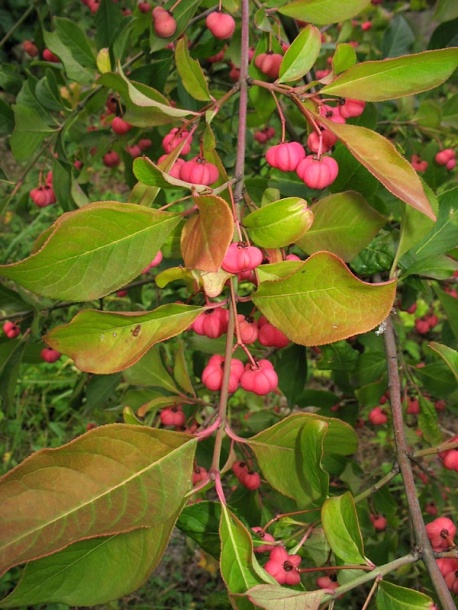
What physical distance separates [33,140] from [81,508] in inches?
41.1

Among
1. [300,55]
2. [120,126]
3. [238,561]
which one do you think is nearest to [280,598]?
[238,561]

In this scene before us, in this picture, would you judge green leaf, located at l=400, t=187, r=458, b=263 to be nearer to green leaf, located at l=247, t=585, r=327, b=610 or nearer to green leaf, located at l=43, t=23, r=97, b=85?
green leaf, located at l=247, t=585, r=327, b=610

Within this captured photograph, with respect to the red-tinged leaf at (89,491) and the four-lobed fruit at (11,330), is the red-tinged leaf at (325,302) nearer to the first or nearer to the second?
the red-tinged leaf at (89,491)

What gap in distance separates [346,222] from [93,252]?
0.39m

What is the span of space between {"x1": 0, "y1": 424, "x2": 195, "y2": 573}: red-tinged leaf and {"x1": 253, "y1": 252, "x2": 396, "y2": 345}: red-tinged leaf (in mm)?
201

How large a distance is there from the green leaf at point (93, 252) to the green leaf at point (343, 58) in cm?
35

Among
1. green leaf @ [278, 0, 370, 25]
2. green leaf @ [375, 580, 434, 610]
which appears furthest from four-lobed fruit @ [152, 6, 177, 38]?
green leaf @ [375, 580, 434, 610]

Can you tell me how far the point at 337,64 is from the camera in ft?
2.89

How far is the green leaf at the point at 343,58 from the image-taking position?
0.87 m

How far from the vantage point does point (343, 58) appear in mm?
882

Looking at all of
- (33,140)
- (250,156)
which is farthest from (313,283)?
(250,156)

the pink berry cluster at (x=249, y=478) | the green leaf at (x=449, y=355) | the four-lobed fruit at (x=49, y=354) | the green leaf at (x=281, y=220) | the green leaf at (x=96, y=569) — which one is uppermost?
the green leaf at (x=281, y=220)

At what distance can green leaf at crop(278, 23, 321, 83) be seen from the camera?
87cm

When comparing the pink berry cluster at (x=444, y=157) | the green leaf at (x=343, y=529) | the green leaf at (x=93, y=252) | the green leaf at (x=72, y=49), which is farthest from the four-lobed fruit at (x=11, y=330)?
the pink berry cluster at (x=444, y=157)
